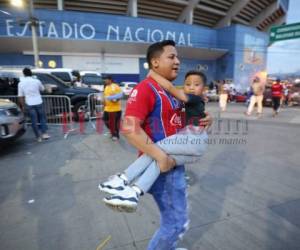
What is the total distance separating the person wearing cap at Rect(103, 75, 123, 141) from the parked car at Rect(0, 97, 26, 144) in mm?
2192

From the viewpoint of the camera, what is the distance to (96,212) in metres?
2.87

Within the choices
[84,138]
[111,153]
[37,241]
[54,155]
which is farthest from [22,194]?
[84,138]

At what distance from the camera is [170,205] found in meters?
1.63

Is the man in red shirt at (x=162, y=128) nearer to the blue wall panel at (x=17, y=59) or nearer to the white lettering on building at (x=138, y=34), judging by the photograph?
the white lettering on building at (x=138, y=34)

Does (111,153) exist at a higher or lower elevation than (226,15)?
lower

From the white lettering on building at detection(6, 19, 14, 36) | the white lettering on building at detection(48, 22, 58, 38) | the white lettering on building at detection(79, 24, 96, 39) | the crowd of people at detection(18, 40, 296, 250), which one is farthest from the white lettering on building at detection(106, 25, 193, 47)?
the crowd of people at detection(18, 40, 296, 250)

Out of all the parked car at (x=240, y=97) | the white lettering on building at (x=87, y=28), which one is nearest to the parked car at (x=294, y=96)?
the parked car at (x=240, y=97)

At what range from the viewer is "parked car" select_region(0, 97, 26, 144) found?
4985 millimetres

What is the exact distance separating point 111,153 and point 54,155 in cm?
132

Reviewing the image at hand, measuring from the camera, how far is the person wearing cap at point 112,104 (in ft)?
19.6

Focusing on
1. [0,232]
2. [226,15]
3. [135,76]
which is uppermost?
[226,15]

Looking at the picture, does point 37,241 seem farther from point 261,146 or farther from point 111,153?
point 261,146

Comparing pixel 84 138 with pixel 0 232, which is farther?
pixel 84 138

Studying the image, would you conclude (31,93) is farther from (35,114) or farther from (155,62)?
→ (155,62)
